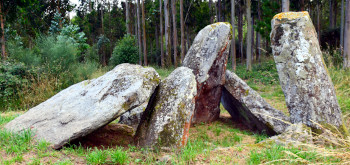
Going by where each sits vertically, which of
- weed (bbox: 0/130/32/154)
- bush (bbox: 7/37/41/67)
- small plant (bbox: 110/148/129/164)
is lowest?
small plant (bbox: 110/148/129/164)

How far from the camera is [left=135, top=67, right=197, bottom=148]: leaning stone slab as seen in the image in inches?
156

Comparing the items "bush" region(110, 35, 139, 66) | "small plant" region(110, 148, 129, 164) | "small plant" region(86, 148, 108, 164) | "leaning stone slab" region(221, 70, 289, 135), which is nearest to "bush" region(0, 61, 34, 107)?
"small plant" region(86, 148, 108, 164)

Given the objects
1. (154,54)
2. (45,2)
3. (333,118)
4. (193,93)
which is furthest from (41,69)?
(154,54)

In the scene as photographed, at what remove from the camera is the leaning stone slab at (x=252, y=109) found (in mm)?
5121

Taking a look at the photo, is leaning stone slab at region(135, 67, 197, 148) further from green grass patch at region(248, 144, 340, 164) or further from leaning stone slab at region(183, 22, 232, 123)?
green grass patch at region(248, 144, 340, 164)

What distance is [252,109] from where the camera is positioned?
5418mm

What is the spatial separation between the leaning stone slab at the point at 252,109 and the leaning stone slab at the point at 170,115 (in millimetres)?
1598

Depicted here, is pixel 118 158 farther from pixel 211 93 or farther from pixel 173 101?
pixel 211 93

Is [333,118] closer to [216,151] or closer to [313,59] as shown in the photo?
[313,59]

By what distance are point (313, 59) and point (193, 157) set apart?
2870mm

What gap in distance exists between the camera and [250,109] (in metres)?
5.42

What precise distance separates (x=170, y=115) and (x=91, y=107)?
122 centimetres

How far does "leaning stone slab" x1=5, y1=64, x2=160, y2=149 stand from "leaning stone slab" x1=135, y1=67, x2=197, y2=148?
0.93 feet

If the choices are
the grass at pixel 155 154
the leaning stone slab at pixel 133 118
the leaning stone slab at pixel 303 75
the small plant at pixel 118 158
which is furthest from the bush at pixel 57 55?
the leaning stone slab at pixel 303 75
